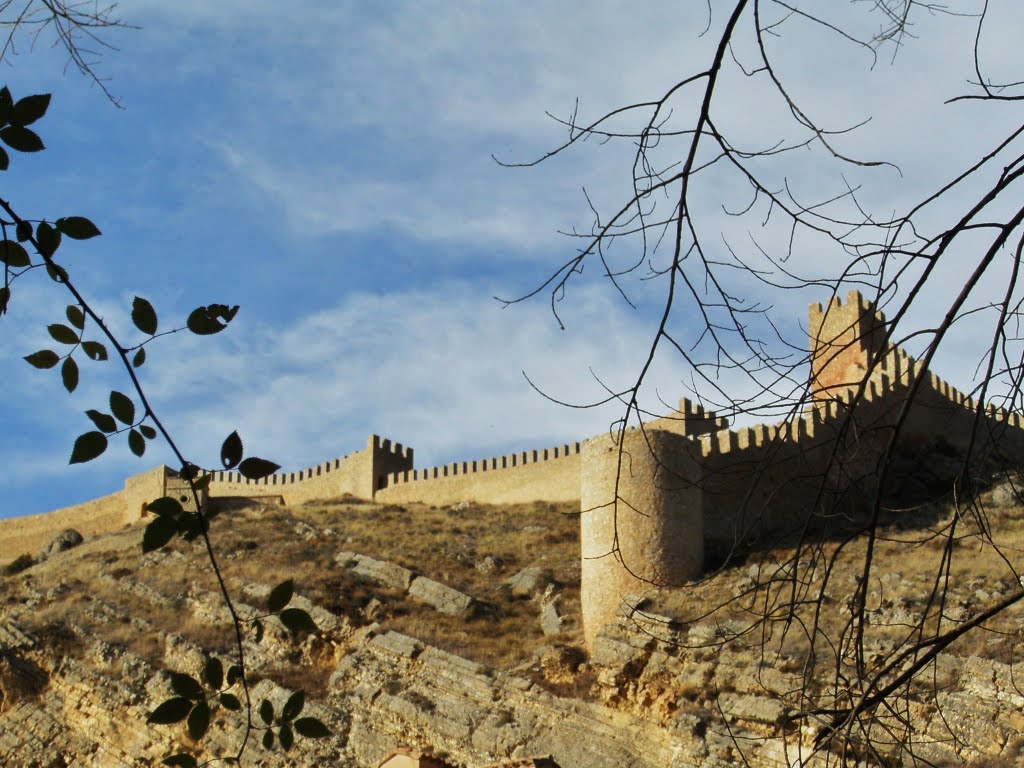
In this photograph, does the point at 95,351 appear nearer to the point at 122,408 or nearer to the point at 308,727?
the point at 122,408

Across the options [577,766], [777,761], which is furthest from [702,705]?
[777,761]

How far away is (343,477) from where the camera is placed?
41656 millimetres

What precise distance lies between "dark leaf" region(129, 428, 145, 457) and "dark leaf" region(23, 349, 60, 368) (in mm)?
281

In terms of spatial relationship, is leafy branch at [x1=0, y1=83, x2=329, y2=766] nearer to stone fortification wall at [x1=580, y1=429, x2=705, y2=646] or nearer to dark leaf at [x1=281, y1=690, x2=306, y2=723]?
dark leaf at [x1=281, y1=690, x2=306, y2=723]

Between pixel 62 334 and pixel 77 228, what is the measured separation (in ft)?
0.83

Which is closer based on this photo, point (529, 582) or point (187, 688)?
point (187, 688)

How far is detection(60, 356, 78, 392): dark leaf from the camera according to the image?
2.99 meters

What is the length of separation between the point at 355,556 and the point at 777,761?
14552 millimetres

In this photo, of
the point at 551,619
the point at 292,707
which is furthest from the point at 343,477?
the point at 292,707

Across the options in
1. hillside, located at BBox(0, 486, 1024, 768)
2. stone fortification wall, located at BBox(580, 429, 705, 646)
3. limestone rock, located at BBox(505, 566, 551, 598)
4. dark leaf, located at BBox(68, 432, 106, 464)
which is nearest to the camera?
dark leaf, located at BBox(68, 432, 106, 464)

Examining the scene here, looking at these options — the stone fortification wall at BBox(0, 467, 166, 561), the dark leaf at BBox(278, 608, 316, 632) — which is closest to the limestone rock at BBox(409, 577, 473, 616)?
the stone fortification wall at BBox(0, 467, 166, 561)

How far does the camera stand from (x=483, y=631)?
2292 cm

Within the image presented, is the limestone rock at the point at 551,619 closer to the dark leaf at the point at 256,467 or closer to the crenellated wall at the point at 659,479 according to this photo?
the crenellated wall at the point at 659,479

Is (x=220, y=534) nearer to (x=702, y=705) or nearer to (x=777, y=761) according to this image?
(x=702, y=705)
